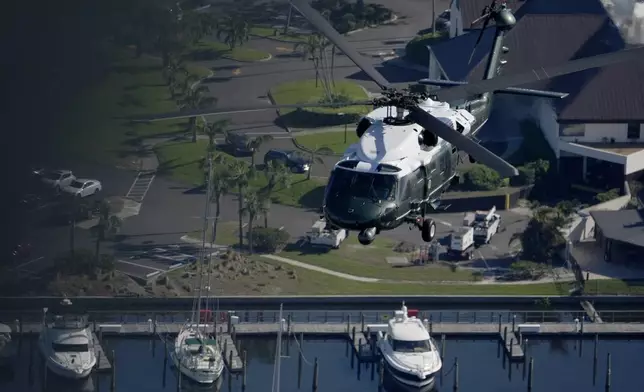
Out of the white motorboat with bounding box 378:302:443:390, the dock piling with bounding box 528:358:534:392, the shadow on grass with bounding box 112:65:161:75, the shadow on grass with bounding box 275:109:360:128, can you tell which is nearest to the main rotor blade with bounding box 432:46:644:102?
the shadow on grass with bounding box 112:65:161:75

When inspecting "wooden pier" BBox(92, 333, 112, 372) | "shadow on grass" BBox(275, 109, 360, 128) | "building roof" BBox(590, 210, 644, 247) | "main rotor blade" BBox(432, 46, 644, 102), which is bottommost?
"wooden pier" BBox(92, 333, 112, 372)

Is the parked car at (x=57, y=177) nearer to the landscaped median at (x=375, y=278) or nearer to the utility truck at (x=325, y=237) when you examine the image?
the landscaped median at (x=375, y=278)

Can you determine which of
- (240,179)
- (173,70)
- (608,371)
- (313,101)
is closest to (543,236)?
(608,371)

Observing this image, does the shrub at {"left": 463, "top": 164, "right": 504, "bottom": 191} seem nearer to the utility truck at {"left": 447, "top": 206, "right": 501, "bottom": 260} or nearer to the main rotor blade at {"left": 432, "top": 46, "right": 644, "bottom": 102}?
the utility truck at {"left": 447, "top": 206, "right": 501, "bottom": 260}

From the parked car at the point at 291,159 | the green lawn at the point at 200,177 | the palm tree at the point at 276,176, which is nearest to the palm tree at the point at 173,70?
the green lawn at the point at 200,177

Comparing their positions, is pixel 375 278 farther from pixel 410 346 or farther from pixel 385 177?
pixel 385 177

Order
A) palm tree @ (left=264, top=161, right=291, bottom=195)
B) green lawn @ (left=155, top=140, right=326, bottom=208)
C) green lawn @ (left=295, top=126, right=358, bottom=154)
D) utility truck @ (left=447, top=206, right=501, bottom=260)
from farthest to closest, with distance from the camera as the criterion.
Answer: green lawn @ (left=295, top=126, right=358, bottom=154) < palm tree @ (left=264, top=161, right=291, bottom=195) < green lawn @ (left=155, top=140, right=326, bottom=208) < utility truck @ (left=447, top=206, right=501, bottom=260)

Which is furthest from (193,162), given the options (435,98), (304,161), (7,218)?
(435,98)
